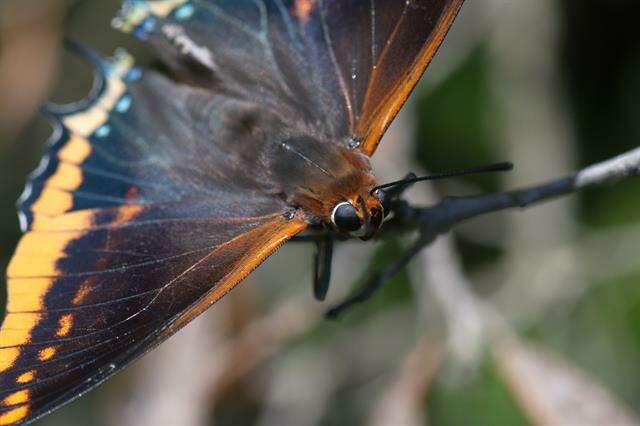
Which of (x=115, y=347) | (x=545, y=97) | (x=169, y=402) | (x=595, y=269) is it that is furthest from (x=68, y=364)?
(x=545, y=97)

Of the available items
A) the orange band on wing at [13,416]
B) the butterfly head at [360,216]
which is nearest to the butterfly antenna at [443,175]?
the butterfly head at [360,216]

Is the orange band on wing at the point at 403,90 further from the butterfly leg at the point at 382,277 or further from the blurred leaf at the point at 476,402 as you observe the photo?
the blurred leaf at the point at 476,402

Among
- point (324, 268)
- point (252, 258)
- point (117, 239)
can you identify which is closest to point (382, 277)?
point (324, 268)

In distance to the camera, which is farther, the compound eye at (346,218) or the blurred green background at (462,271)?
the blurred green background at (462,271)

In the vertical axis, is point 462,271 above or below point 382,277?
below

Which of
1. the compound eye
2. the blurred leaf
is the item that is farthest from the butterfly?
the blurred leaf

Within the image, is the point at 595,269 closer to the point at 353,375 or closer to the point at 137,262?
the point at 353,375

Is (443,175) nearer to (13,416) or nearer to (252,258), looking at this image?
(252,258)
